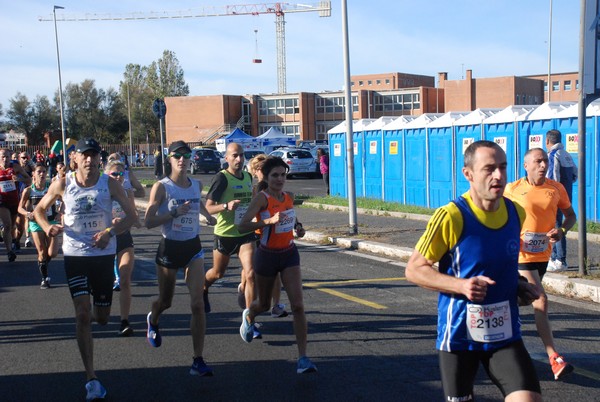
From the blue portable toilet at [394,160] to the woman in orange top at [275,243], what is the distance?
15.1 metres

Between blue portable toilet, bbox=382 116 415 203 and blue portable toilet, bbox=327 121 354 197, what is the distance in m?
2.21

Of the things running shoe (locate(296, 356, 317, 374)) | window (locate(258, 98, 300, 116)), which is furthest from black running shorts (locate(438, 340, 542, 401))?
window (locate(258, 98, 300, 116))

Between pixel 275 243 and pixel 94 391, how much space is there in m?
1.99

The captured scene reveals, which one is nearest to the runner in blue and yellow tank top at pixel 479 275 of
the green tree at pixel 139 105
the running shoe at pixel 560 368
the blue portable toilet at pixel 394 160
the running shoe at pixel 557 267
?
the running shoe at pixel 560 368

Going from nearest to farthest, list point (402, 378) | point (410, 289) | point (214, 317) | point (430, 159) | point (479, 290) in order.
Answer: point (479, 290), point (402, 378), point (214, 317), point (410, 289), point (430, 159)

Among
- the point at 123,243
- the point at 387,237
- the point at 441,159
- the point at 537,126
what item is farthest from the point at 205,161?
the point at 123,243

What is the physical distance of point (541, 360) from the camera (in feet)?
21.0

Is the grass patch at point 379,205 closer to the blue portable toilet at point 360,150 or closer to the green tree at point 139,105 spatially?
the blue portable toilet at point 360,150

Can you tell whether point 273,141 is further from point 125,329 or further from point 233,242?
point 125,329

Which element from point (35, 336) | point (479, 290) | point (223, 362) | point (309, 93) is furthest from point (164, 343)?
point (309, 93)

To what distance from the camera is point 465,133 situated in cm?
1872

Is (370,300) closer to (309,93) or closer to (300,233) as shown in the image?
(300,233)

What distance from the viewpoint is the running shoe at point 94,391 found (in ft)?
18.0

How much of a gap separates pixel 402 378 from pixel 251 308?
1671 millimetres
